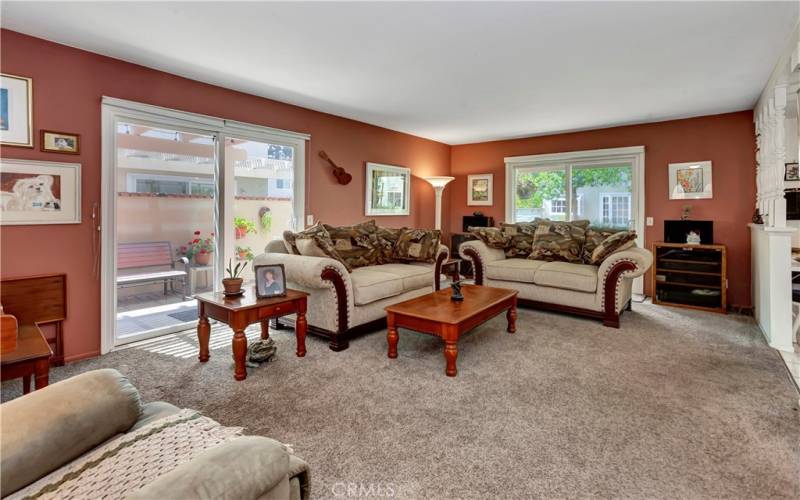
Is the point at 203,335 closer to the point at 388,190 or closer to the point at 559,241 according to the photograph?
the point at 388,190

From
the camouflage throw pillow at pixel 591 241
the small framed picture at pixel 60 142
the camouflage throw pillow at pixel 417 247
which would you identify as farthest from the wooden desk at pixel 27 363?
the camouflage throw pillow at pixel 591 241

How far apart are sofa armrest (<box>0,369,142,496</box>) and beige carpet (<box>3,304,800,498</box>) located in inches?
32.7

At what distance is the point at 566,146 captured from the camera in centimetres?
590

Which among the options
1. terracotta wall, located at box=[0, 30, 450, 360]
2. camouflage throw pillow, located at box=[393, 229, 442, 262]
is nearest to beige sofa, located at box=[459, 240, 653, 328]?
camouflage throw pillow, located at box=[393, 229, 442, 262]

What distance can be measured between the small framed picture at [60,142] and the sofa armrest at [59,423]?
2663mm

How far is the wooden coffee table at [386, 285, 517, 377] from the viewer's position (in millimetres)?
2713

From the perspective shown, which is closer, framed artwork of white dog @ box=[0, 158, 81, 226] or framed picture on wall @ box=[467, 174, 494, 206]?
framed artwork of white dog @ box=[0, 158, 81, 226]

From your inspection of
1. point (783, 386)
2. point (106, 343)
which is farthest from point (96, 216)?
point (783, 386)

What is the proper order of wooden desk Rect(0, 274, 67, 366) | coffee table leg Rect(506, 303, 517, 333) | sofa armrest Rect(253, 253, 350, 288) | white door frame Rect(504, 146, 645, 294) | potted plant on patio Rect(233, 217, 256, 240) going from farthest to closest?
white door frame Rect(504, 146, 645, 294), potted plant on patio Rect(233, 217, 256, 240), coffee table leg Rect(506, 303, 517, 333), sofa armrest Rect(253, 253, 350, 288), wooden desk Rect(0, 274, 67, 366)

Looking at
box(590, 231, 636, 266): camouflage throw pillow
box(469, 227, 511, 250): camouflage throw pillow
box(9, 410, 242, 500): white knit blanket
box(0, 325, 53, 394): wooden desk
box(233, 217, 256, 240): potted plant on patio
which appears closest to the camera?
box(9, 410, 242, 500): white knit blanket

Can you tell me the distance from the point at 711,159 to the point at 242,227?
5.62m

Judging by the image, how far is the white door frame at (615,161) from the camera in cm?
530

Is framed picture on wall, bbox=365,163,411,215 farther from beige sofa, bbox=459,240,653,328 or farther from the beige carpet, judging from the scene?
the beige carpet

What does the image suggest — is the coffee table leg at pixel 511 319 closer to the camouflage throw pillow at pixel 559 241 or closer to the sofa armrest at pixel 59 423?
the camouflage throw pillow at pixel 559 241
